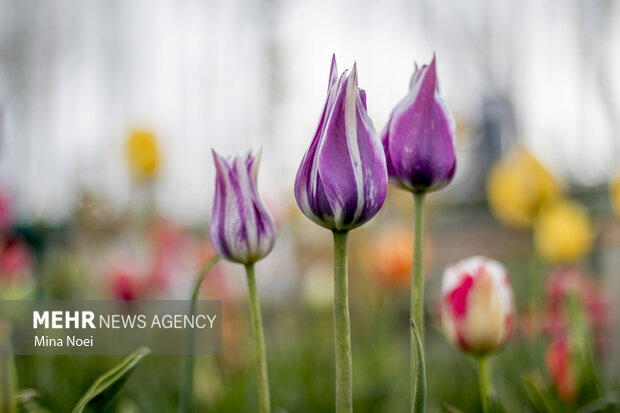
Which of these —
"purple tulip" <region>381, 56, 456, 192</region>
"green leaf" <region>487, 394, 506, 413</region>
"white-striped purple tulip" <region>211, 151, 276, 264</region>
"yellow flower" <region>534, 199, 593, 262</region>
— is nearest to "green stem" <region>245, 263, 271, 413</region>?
"white-striped purple tulip" <region>211, 151, 276, 264</region>

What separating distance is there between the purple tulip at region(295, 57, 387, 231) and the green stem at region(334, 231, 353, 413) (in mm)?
28

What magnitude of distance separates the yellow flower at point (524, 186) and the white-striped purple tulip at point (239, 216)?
1.10 m

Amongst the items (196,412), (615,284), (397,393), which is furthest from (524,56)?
(196,412)

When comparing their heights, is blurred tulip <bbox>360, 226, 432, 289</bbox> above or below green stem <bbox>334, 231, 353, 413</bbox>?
below

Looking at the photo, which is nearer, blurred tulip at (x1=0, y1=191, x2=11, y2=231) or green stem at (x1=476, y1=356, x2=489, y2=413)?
green stem at (x1=476, y1=356, x2=489, y2=413)

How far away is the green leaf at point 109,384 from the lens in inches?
16.1

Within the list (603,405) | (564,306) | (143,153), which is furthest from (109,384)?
(143,153)

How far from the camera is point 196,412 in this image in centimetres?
120

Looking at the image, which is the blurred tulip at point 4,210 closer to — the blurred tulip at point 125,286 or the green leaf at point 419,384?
the blurred tulip at point 125,286

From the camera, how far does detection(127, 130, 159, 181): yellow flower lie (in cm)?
210

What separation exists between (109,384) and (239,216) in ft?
0.51

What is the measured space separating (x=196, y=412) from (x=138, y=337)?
50cm

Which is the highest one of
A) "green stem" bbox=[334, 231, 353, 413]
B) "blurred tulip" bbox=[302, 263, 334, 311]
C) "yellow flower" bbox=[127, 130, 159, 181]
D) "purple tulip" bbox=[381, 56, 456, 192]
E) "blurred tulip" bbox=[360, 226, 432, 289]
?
"yellow flower" bbox=[127, 130, 159, 181]

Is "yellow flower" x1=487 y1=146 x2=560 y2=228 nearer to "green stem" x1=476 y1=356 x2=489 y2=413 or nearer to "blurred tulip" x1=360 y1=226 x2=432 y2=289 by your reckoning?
"blurred tulip" x1=360 y1=226 x2=432 y2=289
